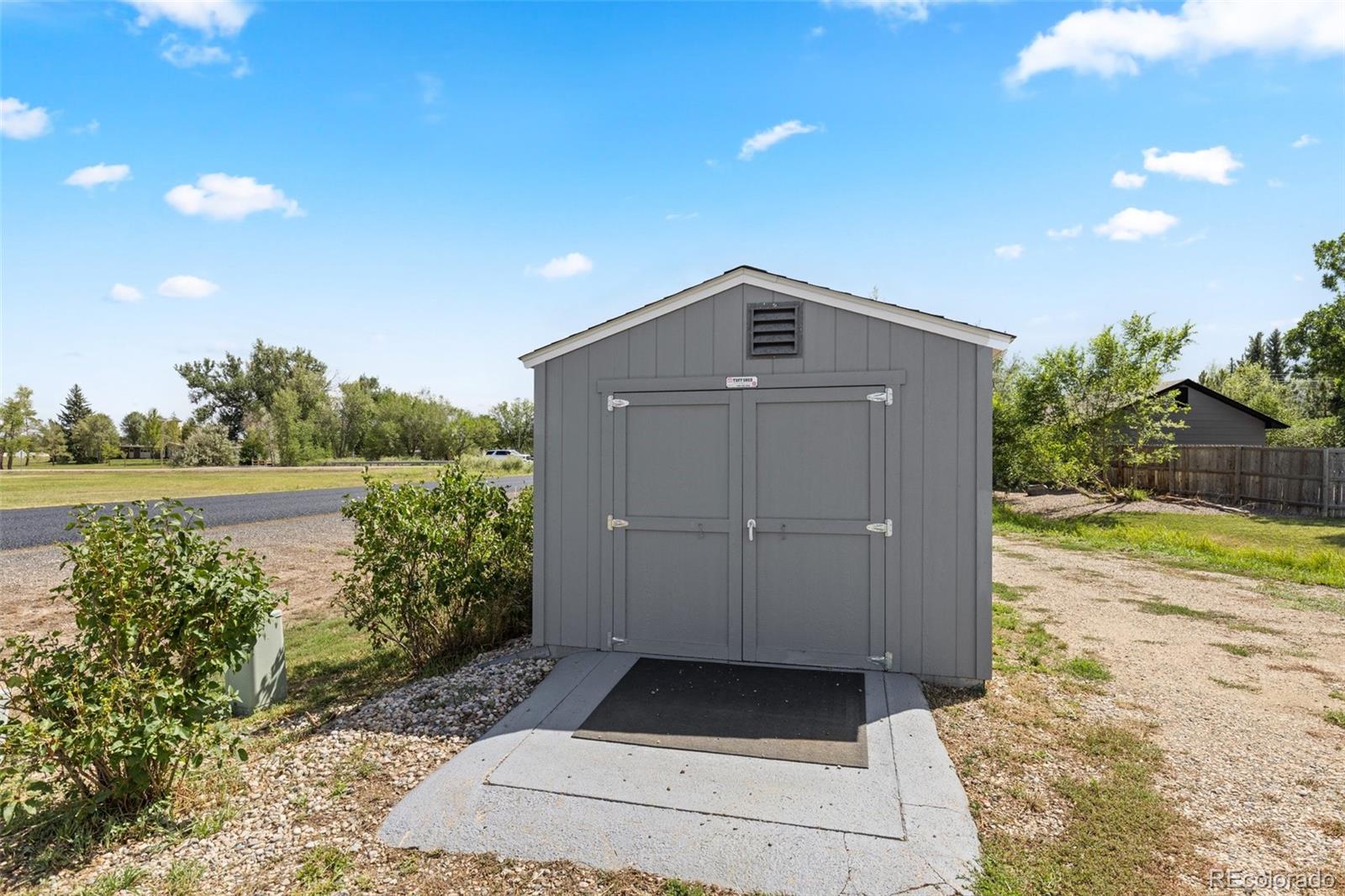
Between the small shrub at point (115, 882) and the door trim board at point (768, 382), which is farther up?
the door trim board at point (768, 382)

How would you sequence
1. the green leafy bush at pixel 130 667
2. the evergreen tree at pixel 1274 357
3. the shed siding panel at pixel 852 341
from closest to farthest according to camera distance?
the green leafy bush at pixel 130 667 < the shed siding panel at pixel 852 341 < the evergreen tree at pixel 1274 357

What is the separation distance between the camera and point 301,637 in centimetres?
661

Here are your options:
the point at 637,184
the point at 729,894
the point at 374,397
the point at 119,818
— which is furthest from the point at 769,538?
the point at 374,397

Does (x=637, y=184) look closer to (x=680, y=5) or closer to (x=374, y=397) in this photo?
(x=680, y=5)

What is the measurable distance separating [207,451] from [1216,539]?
2074 inches

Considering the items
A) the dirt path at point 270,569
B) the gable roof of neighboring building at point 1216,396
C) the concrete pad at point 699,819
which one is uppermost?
the gable roof of neighboring building at point 1216,396

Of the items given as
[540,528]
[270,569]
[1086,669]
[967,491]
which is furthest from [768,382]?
[270,569]

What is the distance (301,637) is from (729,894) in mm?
5761

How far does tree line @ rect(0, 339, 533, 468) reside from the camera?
50.6 meters

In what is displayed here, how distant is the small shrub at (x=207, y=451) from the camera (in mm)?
43594

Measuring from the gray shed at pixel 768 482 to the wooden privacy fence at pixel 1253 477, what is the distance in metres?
16.2

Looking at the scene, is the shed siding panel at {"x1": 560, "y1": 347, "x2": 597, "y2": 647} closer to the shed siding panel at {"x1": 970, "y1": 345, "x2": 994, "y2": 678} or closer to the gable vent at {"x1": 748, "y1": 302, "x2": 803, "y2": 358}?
the gable vent at {"x1": 748, "y1": 302, "x2": 803, "y2": 358}

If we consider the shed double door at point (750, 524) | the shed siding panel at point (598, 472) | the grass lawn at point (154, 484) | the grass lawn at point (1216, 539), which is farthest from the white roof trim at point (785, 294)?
the grass lawn at point (154, 484)

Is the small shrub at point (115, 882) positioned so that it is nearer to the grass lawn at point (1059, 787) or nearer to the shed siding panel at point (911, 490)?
the grass lawn at point (1059, 787)
